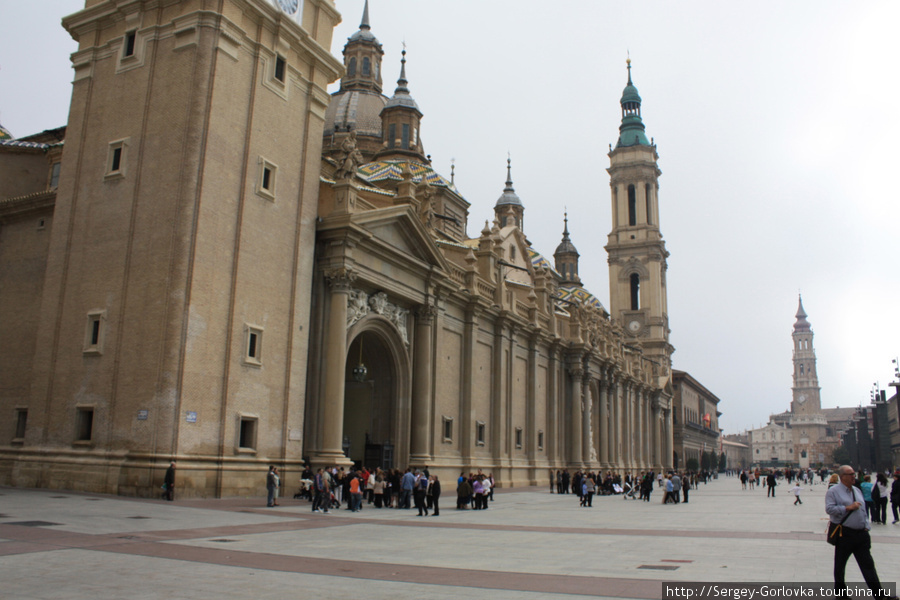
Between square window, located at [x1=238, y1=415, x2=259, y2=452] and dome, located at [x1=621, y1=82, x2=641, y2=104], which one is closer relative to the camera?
square window, located at [x1=238, y1=415, x2=259, y2=452]

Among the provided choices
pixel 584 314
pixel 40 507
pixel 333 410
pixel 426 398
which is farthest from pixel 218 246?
pixel 584 314

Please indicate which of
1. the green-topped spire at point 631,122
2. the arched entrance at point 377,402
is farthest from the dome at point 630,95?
the arched entrance at point 377,402

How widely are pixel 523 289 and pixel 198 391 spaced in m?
33.6

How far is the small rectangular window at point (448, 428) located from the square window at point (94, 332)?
18488 mm

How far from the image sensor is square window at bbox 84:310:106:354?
24984 mm

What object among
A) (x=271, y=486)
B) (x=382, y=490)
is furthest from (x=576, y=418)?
(x=271, y=486)

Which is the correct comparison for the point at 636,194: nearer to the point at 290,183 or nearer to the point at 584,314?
the point at 584,314

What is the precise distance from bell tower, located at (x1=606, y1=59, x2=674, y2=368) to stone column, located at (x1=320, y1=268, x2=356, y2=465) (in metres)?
80.4

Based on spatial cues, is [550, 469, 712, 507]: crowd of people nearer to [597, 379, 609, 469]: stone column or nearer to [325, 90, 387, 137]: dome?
[597, 379, 609, 469]: stone column

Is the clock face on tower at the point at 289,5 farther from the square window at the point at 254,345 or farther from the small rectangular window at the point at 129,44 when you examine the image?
the square window at the point at 254,345

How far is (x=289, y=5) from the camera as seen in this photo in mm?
29188

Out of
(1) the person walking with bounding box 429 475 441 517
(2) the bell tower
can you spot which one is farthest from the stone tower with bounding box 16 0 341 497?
(2) the bell tower

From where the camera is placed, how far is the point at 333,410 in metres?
28.5

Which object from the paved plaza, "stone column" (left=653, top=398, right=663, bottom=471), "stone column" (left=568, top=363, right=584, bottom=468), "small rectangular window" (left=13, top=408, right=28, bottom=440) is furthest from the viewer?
Result: "stone column" (left=653, top=398, right=663, bottom=471)
